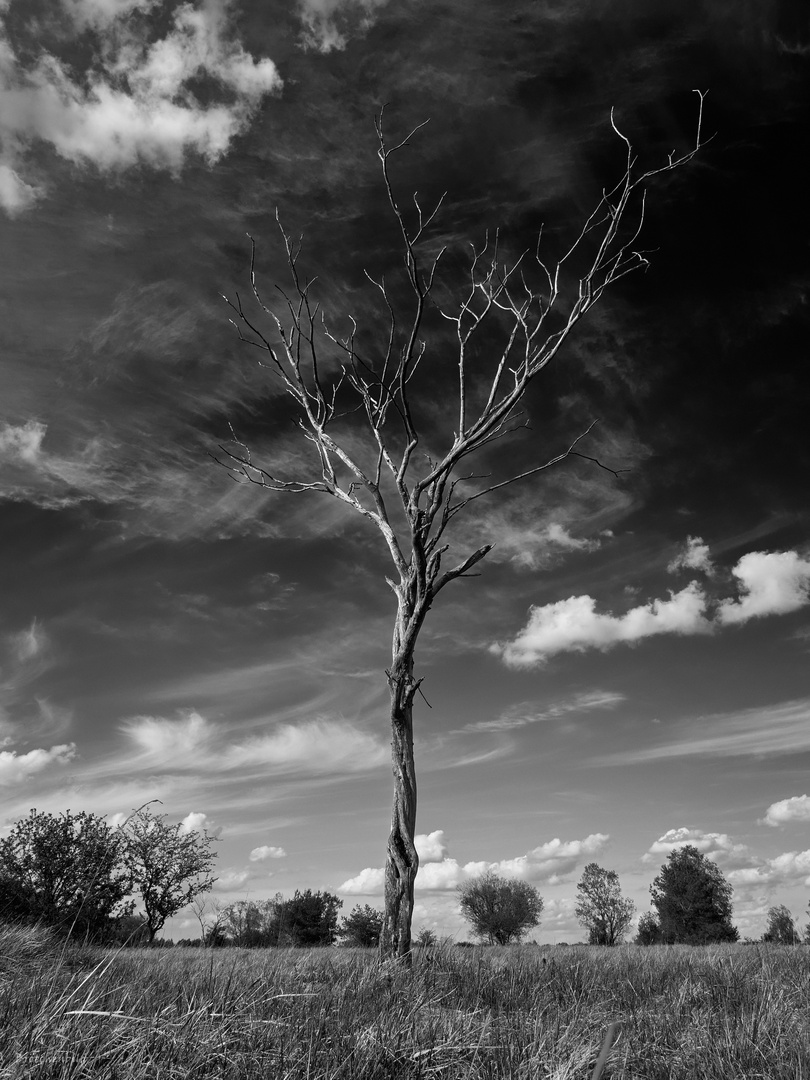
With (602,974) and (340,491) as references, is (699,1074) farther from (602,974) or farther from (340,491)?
(340,491)

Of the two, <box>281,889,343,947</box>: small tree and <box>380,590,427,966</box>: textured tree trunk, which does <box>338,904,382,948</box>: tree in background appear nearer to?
<box>281,889,343,947</box>: small tree

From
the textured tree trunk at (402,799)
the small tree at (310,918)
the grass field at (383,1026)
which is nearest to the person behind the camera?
the grass field at (383,1026)

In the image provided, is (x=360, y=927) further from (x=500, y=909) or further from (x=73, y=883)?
(x=73, y=883)

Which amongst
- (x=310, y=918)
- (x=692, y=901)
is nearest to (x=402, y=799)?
(x=310, y=918)

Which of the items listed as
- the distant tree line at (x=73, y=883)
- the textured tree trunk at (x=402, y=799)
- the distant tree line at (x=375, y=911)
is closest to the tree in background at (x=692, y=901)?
the distant tree line at (x=375, y=911)

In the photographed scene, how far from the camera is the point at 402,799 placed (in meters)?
8.12

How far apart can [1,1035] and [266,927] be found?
55.3 m

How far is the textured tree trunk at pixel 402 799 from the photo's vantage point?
764 centimetres

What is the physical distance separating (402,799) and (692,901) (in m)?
53.0

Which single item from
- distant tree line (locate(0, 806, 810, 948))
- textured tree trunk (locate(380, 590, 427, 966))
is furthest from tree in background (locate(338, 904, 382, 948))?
textured tree trunk (locate(380, 590, 427, 966))

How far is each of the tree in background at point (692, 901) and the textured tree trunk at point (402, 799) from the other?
159 ft

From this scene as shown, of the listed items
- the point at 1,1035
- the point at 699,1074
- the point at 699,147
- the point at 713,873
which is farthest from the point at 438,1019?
the point at 713,873

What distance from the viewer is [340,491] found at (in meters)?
10.5

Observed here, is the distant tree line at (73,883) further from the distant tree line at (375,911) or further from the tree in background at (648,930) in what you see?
the tree in background at (648,930)
